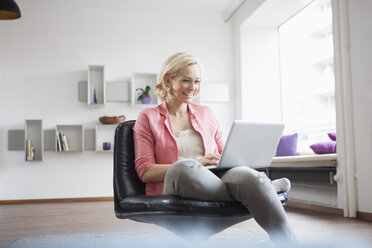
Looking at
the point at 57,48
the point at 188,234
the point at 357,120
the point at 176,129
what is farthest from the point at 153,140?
the point at 57,48

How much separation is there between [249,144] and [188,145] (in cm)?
32

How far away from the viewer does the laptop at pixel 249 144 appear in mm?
1478

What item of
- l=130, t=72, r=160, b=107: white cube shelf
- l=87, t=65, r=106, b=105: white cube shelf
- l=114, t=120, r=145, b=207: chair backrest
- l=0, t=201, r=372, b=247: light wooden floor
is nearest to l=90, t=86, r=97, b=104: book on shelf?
l=87, t=65, r=106, b=105: white cube shelf

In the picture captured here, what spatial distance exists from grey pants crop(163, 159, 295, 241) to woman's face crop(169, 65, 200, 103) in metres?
0.45

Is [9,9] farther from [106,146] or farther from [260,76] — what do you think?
[260,76]

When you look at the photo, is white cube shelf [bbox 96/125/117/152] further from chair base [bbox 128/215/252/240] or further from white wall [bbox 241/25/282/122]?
chair base [bbox 128/215/252/240]

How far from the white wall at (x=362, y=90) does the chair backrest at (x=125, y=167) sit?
2002mm

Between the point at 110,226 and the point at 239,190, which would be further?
the point at 110,226

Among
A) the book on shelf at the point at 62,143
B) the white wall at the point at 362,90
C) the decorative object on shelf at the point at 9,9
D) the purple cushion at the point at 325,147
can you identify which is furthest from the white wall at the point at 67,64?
the white wall at the point at 362,90

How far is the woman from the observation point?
1.35 metres

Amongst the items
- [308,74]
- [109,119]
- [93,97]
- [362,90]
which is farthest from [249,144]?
[93,97]

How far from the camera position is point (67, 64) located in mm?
5473

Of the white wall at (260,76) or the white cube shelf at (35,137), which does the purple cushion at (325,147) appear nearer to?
the white wall at (260,76)

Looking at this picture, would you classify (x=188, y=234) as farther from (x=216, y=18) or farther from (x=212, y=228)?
(x=216, y=18)
